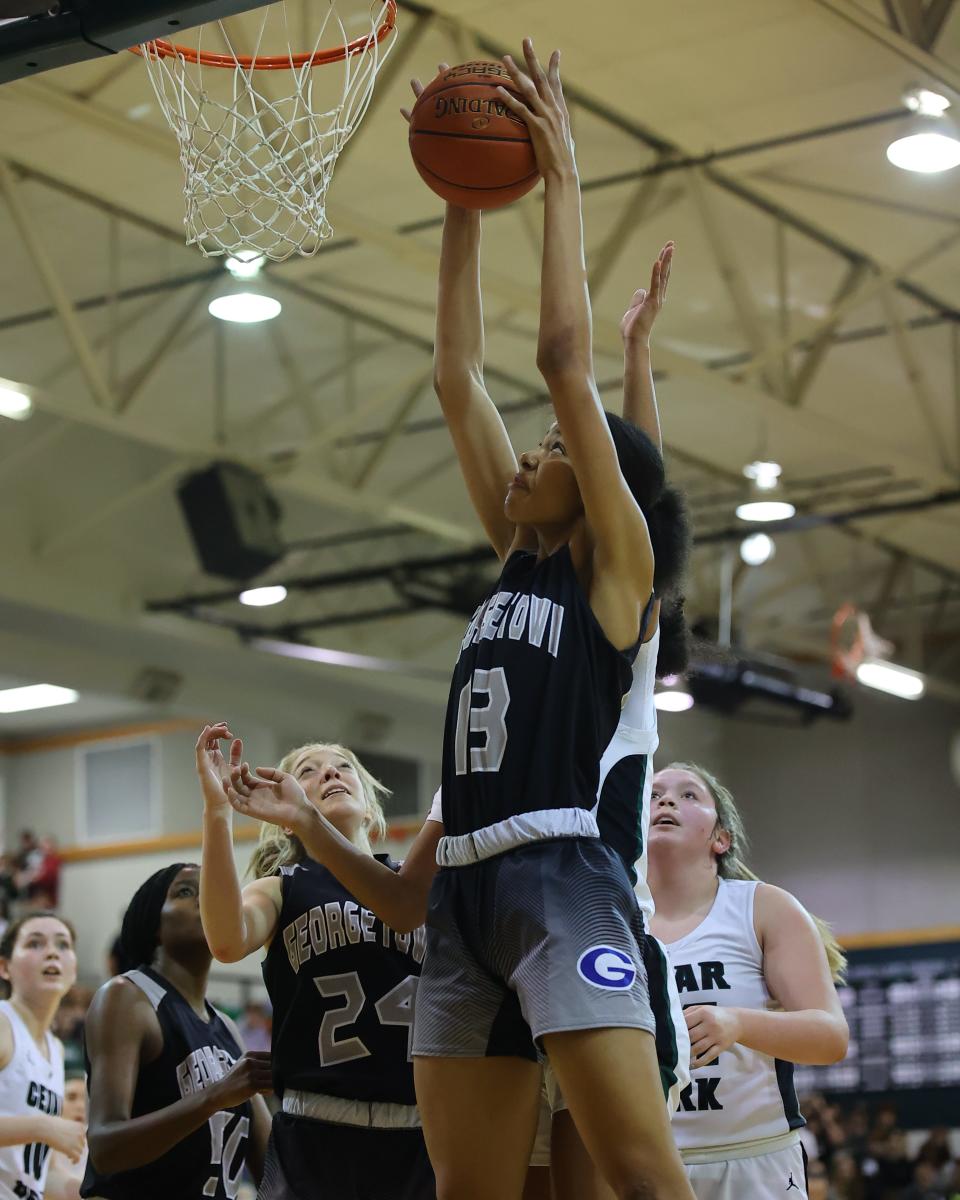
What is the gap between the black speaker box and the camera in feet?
43.5

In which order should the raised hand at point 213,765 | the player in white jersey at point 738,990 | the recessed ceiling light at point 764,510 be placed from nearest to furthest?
the raised hand at point 213,765, the player in white jersey at point 738,990, the recessed ceiling light at point 764,510

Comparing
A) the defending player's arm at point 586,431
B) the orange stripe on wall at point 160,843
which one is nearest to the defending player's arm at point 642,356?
the defending player's arm at point 586,431

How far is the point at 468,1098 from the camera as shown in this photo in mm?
3174

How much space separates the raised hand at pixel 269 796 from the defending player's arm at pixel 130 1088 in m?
0.77

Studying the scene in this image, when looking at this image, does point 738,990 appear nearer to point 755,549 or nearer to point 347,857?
point 347,857

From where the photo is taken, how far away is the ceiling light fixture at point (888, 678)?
52.5 feet

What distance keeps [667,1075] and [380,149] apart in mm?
7698

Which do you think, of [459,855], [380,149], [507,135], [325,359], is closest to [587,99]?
[380,149]

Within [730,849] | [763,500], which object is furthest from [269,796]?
[763,500]

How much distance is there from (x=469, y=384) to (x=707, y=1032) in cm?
145

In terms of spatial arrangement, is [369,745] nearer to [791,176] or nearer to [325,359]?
[325,359]

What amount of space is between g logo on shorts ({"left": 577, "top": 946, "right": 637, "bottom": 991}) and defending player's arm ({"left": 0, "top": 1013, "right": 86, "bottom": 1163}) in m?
2.50

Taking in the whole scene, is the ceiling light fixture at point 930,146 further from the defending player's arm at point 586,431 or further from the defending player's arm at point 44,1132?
the defending player's arm at point 44,1132

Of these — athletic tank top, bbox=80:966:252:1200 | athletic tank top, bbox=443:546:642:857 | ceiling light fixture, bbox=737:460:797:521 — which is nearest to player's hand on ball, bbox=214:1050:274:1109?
athletic tank top, bbox=80:966:252:1200
